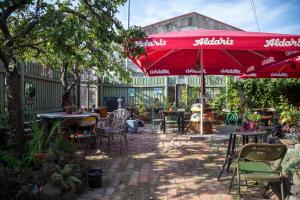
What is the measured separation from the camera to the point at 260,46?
526 centimetres

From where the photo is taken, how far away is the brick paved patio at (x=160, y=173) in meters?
4.44

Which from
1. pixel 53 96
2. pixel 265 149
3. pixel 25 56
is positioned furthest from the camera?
pixel 53 96

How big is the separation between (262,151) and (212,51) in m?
4.72

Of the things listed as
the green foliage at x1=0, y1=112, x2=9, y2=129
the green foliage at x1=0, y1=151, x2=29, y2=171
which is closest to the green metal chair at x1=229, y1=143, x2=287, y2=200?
the green foliage at x1=0, y1=151, x2=29, y2=171

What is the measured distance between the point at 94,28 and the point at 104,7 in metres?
0.34

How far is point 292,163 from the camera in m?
4.27

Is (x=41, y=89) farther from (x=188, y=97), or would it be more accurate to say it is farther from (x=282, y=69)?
(x=188, y=97)

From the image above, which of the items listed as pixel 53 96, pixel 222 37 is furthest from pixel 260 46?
pixel 53 96

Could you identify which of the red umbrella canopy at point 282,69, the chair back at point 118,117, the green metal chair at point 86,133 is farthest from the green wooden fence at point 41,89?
the red umbrella canopy at point 282,69

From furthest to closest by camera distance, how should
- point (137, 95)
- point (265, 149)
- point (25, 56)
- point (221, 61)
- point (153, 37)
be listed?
point (137, 95)
point (221, 61)
point (25, 56)
point (153, 37)
point (265, 149)

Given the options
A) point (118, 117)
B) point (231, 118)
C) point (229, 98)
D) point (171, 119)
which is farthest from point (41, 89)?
point (229, 98)

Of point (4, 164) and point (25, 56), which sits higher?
point (25, 56)

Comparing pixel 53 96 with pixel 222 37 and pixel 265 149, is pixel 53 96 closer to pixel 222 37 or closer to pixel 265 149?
pixel 222 37

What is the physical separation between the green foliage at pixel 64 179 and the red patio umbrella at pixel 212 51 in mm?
2173
